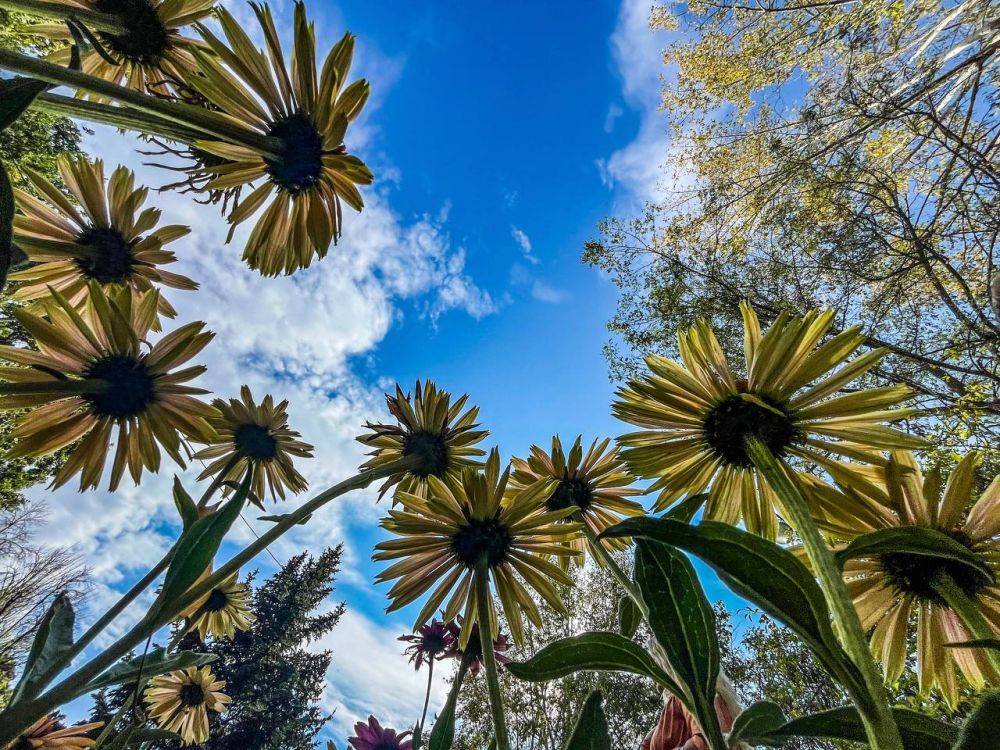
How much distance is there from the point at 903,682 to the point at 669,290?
13.6 ft

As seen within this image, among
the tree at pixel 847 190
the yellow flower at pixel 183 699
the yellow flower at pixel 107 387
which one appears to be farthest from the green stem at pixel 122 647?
the tree at pixel 847 190

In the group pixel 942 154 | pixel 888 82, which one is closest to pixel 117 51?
pixel 888 82

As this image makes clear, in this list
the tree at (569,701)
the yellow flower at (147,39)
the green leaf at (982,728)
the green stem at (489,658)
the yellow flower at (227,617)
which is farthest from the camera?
the tree at (569,701)

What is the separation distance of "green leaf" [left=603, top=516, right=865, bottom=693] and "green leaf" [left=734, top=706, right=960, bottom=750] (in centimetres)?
6

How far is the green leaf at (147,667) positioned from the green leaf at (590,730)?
0.43 metres

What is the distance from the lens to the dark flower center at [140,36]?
78 centimetres

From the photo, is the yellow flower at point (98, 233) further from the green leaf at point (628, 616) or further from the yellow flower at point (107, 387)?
the green leaf at point (628, 616)

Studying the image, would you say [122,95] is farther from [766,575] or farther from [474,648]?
[474,648]

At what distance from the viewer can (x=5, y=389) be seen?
1.65 ft

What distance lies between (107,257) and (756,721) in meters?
1.13

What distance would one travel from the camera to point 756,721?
376 mm

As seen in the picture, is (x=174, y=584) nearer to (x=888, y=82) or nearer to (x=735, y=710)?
(x=735, y=710)

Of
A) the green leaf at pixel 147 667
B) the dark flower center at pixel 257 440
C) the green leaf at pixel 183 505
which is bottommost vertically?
the green leaf at pixel 147 667

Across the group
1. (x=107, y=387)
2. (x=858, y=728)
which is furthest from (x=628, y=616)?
(x=107, y=387)
